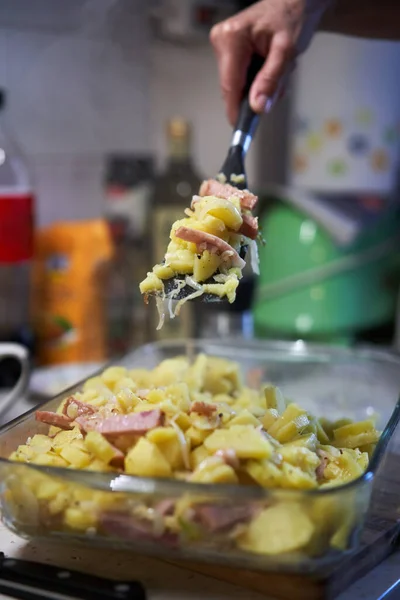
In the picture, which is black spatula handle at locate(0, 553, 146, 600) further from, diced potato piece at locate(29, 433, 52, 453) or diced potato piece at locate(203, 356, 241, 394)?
diced potato piece at locate(203, 356, 241, 394)

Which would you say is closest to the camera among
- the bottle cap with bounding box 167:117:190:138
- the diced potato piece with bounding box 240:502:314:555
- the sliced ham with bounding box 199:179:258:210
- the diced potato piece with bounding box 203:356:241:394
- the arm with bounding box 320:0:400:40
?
the diced potato piece with bounding box 240:502:314:555

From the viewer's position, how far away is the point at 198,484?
0.50 metres

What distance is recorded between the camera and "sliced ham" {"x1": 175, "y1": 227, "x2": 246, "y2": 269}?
25.1 inches

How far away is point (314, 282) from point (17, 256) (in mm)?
498

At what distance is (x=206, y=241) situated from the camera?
641 millimetres

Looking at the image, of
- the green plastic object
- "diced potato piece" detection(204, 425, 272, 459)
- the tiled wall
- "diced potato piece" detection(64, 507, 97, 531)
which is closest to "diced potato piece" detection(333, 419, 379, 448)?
"diced potato piece" detection(204, 425, 272, 459)

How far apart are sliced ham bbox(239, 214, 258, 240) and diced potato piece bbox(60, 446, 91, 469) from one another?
0.78 ft

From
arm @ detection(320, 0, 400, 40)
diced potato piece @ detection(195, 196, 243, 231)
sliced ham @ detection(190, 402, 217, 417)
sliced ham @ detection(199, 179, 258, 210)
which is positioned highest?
arm @ detection(320, 0, 400, 40)

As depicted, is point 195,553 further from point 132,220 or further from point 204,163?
point 204,163

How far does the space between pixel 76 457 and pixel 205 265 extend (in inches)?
7.1

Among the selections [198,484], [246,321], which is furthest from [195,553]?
[246,321]

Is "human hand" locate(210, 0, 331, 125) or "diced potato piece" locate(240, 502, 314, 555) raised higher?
"human hand" locate(210, 0, 331, 125)

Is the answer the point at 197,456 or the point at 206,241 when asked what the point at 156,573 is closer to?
the point at 197,456

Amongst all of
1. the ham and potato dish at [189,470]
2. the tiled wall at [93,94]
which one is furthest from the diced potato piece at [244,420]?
the tiled wall at [93,94]
